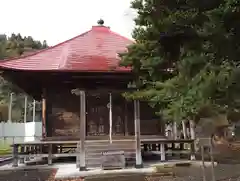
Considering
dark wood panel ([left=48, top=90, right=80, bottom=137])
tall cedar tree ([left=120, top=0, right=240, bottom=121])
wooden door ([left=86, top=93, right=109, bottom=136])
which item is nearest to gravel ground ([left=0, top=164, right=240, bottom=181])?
tall cedar tree ([left=120, top=0, right=240, bottom=121])

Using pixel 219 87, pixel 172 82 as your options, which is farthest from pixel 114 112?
pixel 219 87

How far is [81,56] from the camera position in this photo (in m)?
15.5

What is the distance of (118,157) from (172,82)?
6149 mm

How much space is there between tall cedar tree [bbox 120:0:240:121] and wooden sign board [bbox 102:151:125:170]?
16.5 feet

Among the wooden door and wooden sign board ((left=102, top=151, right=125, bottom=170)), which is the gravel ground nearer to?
wooden sign board ((left=102, top=151, right=125, bottom=170))

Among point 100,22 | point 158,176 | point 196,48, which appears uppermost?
point 100,22

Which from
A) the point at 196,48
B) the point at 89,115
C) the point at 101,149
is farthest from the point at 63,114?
the point at 196,48

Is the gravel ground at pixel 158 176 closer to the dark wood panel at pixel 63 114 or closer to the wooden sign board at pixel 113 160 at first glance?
the wooden sign board at pixel 113 160

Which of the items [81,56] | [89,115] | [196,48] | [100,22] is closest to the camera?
[196,48]

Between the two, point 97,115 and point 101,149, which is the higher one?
point 97,115

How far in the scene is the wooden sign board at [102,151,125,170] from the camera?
12.6m

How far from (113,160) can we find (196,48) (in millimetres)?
6849

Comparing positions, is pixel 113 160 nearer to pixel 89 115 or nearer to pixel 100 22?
pixel 89 115

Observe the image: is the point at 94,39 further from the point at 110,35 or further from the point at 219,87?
the point at 219,87
